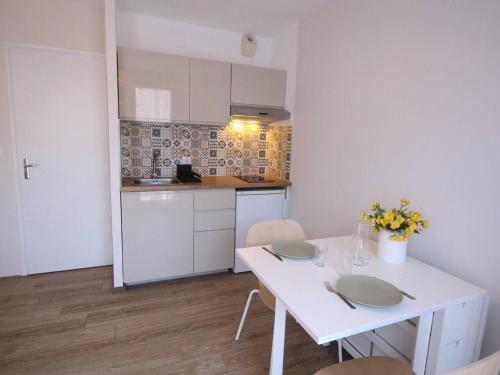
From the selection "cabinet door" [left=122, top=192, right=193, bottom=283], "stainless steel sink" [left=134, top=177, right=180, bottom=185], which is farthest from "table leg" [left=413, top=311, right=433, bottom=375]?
"stainless steel sink" [left=134, top=177, right=180, bottom=185]

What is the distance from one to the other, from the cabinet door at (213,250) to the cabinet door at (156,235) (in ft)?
0.25

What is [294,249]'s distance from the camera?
1.67m

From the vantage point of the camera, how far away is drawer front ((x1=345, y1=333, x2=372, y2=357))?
1828 millimetres

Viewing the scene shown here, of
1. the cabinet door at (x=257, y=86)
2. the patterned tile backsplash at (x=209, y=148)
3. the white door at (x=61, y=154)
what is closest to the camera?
the white door at (x=61, y=154)

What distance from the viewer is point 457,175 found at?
1.56 meters

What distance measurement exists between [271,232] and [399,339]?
0.90 meters

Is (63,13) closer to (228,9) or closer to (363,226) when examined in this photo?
(228,9)

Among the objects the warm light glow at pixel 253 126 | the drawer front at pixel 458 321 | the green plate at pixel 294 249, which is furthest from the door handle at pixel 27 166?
the drawer front at pixel 458 321

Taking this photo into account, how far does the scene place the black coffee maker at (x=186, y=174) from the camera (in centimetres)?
300

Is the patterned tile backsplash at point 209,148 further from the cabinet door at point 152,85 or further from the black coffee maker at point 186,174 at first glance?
the cabinet door at point 152,85

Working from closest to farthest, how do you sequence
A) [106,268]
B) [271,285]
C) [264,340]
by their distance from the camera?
1. [271,285]
2. [264,340]
3. [106,268]

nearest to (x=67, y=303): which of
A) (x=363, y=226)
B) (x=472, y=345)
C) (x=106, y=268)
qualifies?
(x=106, y=268)

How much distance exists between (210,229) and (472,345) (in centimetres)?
204

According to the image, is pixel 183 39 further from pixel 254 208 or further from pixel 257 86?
pixel 254 208
